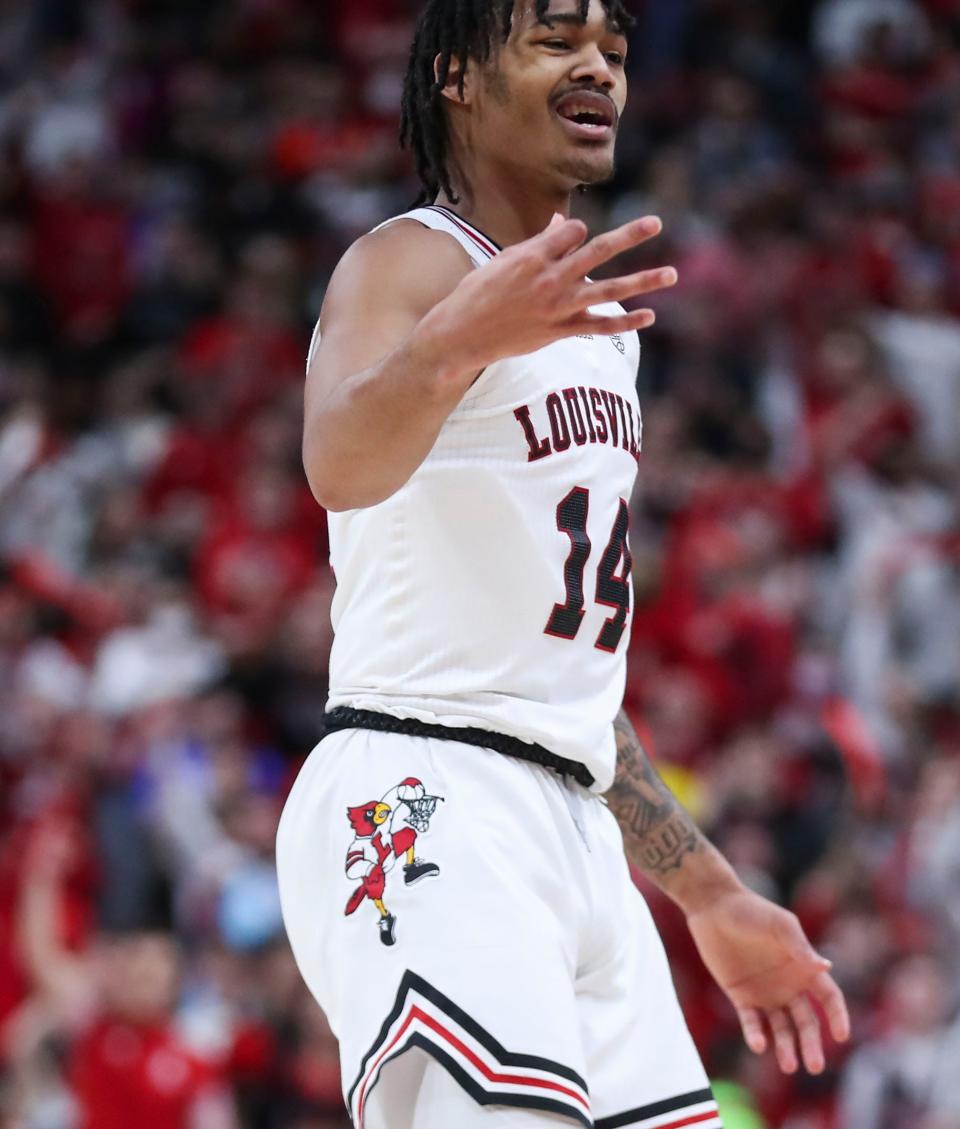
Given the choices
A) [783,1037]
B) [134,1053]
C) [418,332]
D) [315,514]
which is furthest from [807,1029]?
[315,514]

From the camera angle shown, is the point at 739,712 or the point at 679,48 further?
the point at 679,48

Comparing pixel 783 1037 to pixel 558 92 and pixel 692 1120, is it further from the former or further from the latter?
pixel 558 92

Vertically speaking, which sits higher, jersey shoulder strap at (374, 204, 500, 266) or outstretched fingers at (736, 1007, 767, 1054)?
jersey shoulder strap at (374, 204, 500, 266)

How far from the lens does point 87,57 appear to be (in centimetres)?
1347

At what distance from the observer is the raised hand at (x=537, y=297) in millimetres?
2604

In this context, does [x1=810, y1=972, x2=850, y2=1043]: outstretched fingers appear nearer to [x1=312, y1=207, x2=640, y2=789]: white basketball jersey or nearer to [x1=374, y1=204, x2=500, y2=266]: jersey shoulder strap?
[x1=312, y1=207, x2=640, y2=789]: white basketball jersey

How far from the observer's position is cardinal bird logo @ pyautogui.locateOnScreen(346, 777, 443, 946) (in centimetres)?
301

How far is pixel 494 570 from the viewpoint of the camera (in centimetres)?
315

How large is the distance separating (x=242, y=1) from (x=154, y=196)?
1.87m

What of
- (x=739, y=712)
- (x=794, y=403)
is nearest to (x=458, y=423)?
(x=739, y=712)

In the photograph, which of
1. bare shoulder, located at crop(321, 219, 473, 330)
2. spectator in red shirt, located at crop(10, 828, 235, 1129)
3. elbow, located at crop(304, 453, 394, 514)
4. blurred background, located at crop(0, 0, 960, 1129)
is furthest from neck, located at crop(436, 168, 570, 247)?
spectator in red shirt, located at crop(10, 828, 235, 1129)

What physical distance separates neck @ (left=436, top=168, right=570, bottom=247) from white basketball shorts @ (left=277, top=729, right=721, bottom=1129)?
0.87m

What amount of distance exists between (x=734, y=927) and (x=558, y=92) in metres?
1.51

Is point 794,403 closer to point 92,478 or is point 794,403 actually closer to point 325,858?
point 92,478
